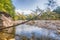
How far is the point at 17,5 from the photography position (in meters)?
3.16

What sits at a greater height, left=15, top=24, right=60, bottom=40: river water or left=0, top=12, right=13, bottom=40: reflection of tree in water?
left=0, top=12, right=13, bottom=40: reflection of tree in water

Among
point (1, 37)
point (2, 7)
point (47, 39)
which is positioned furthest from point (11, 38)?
point (47, 39)

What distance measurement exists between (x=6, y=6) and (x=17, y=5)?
0.46 meters

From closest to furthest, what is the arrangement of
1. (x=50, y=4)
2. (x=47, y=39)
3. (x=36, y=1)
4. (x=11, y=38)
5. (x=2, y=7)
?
1. (x=11, y=38)
2. (x=50, y=4)
3. (x=2, y=7)
4. (x=47, y=39)
5. (x=36, y=1)

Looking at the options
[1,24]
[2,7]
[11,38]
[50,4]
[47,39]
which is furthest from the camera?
[47,39]

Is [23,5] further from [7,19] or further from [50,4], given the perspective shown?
[7,19]

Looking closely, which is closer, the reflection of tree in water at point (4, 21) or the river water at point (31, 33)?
the reflection of tree in water at point (4, 21)

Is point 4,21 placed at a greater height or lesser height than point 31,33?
greater

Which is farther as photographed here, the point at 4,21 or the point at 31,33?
the point at 31,33

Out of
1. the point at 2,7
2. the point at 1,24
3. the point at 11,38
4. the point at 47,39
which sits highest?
the point at 2,7

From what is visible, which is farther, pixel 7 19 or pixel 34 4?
pixel 34 4

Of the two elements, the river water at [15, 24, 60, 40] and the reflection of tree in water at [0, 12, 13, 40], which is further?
the river water at [15, 24, 60, 40]

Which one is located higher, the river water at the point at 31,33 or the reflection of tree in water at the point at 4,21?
the reflection of tree in water at the point at 4,21

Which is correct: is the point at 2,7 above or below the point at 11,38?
above
